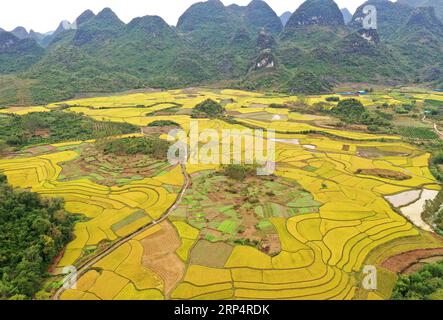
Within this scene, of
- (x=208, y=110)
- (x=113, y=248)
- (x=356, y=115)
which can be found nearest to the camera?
(x=113, y=248)

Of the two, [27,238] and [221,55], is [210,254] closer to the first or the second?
[27,238]

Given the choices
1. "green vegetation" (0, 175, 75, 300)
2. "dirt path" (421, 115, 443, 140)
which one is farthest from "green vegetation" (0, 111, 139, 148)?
"dirt path" (421, 115, 443, 140)

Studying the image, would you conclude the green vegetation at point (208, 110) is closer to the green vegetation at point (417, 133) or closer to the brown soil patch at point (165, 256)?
the green vegetation at point (417, 133)

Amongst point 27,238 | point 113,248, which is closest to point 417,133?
point 113,248

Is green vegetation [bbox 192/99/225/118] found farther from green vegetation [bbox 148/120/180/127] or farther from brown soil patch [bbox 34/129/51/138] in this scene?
brown soil patch [bbox 34/129/51/138]

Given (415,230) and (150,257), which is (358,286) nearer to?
(415,230)

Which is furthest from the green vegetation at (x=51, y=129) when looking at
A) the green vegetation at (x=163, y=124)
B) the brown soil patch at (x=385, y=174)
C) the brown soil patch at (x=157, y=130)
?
the brown soil patch at (x=385, y=174)
